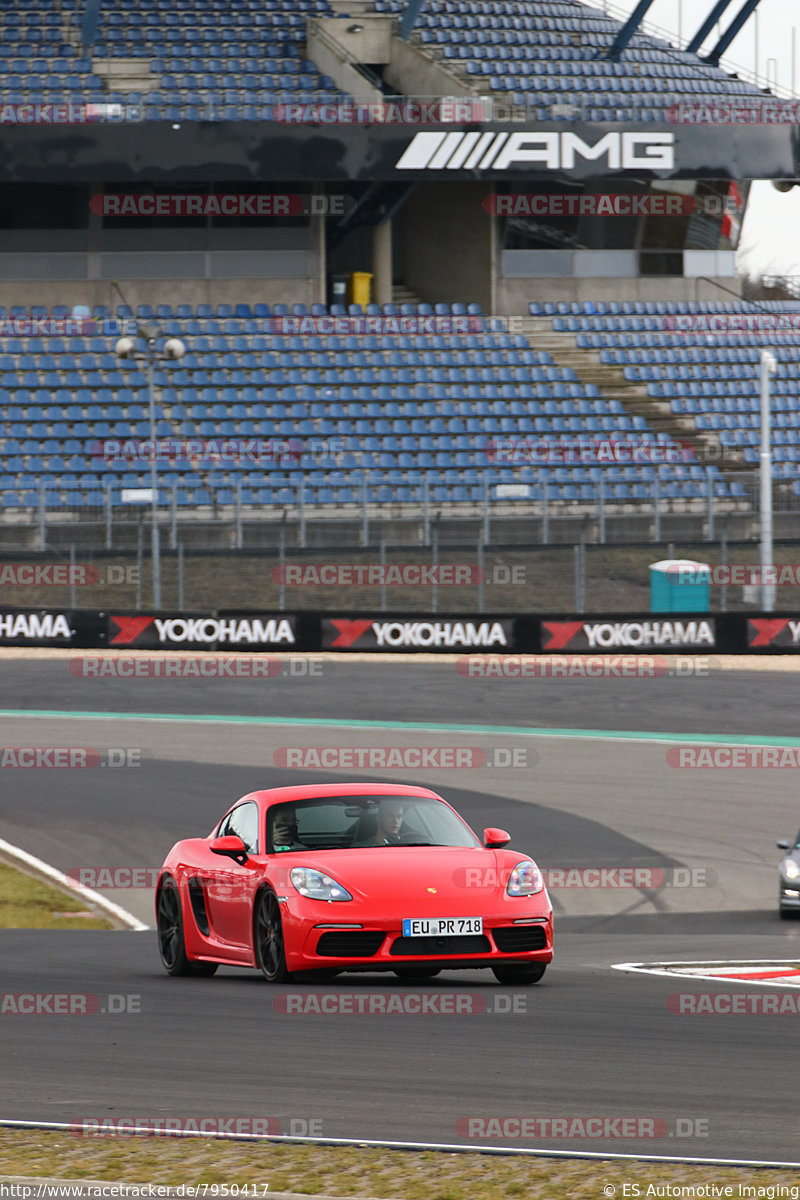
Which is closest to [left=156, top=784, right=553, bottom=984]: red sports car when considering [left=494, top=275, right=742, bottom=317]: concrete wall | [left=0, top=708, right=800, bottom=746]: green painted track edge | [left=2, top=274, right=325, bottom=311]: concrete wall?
[left=0, top=708, right=800, bottom=746]: green painted track edge

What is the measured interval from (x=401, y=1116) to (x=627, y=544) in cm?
2384

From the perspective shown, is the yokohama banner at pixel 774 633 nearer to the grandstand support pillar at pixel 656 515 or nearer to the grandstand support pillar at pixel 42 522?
the grandstand support pillar at pixel 656 515

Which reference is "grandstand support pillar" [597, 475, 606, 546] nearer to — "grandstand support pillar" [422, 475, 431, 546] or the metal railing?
the metal railing

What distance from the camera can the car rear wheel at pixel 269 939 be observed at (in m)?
8.21

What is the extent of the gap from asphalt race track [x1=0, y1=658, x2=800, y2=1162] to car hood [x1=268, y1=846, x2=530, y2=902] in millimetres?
555

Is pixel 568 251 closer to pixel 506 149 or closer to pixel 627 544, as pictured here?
pixel 506 149

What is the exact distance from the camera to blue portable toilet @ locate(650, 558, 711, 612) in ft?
91.6

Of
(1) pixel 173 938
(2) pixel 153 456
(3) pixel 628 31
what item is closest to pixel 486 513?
(2) pixel 153 456

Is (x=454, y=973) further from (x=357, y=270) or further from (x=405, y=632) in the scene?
(x=357, y=270)

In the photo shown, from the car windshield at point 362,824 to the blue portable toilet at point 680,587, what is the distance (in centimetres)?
1943

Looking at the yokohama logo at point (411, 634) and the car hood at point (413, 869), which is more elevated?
the car hood at point (413, 869)

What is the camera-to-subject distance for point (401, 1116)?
546 centimetres

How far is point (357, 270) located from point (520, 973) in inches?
1391

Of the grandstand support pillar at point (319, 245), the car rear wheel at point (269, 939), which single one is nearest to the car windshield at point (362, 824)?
the car rear wheel at point (269, 939)
